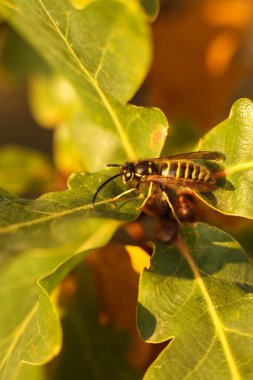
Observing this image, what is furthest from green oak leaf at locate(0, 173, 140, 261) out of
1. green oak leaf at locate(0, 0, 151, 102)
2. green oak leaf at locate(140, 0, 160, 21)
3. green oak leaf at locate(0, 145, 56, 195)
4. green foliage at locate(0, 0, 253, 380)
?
green oak leaf at locate(0, 145, 56, 195)

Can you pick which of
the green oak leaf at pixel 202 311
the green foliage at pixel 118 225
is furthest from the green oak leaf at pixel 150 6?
the green oak leaf at pixel 202 311

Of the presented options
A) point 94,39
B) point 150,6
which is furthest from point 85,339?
point 150,6

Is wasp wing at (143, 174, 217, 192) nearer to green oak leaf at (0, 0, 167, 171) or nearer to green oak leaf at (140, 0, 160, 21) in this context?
green oak leaf at (0, 0, 167, 171)

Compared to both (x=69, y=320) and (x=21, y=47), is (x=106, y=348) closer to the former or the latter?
(x=69, y=320)

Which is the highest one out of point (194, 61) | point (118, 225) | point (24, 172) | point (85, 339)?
point (194, 61)

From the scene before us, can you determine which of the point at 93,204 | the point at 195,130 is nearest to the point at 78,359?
the point at 93,204

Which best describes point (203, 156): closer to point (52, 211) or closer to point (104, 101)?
point (104, 101)
